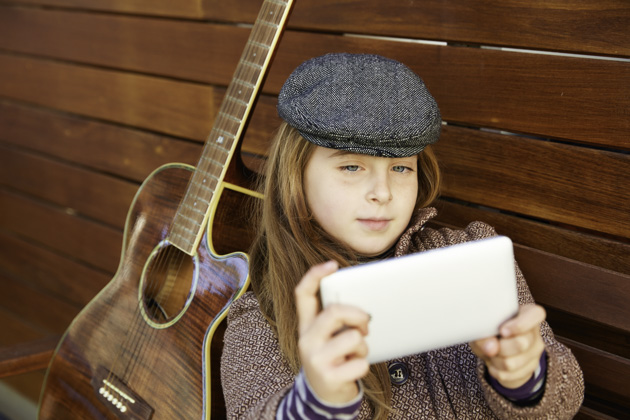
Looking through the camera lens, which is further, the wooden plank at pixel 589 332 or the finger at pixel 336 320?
the wooden plank at pixel 589 332

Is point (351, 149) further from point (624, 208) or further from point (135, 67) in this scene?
point (135, 67)

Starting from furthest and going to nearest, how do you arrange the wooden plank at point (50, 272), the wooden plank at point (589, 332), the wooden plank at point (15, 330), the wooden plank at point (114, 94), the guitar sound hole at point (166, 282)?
the wooden plank at point (15, 330) < the wooden plank at point (50, 272) < the wooden plank at point (114, 94) < the guitar sound hole at point (166, 282) < the wooden plank at point (589, 332)

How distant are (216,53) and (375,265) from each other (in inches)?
51.8

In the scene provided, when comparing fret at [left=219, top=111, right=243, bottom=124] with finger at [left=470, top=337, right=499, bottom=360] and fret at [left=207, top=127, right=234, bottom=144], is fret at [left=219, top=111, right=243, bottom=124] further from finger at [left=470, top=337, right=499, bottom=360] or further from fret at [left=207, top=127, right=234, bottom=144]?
finger at [left=470, top=337, right=499, bottom=360]

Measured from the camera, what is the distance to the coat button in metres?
1.12

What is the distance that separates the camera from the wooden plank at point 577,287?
1.23m

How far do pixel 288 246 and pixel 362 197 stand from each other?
178mm

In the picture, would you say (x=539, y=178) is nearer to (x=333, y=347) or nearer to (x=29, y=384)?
(x=333, y=347)

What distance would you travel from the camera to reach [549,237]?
4.36 feet

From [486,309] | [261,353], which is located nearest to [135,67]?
[261,353]

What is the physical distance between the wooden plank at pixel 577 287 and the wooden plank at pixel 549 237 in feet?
0.07

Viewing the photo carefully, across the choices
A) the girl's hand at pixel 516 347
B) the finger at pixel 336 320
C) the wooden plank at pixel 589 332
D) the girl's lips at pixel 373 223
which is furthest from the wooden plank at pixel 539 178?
the finger at pixel 336 320

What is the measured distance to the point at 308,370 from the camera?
78 centimetres

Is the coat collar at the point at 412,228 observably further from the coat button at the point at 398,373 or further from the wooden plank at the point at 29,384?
the wooden plank at the point at 29,384
